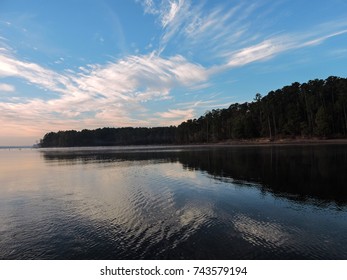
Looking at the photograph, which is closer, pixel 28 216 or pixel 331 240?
pixel 331 240

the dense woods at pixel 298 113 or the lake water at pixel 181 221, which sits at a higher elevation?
the dense woods at pixel 298 113

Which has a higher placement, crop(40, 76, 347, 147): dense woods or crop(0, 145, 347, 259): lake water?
crop(40, 76, 347, 147): dense woods

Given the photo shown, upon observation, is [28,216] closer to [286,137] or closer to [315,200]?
[315,200]

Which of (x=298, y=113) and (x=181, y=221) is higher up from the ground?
(x=298, y=113)

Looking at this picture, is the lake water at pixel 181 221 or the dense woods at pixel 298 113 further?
the dense woods at pixel 298 113

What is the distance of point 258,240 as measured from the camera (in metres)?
11.1

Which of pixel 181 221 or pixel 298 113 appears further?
pixel 298 113

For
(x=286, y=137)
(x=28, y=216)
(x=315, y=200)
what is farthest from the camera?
(x=286, y=137)

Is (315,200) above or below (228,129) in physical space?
below

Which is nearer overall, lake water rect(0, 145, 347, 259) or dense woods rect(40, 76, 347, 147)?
lake water rect(0, 145, 347, 259)

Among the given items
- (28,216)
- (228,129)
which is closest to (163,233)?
(28,216)

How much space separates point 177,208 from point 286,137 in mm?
114677

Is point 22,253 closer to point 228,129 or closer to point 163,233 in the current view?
point 163,233
